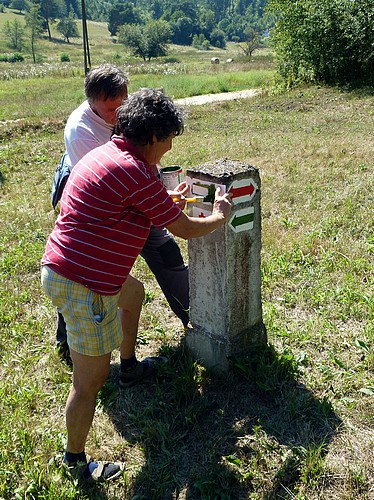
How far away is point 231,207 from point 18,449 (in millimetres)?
1708

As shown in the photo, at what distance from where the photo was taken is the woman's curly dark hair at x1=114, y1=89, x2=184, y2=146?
211cm

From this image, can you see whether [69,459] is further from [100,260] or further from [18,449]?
[100,260]

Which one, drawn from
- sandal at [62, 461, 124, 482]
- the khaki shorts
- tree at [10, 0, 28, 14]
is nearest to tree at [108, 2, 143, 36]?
tree at [10, 0, 28, 14]

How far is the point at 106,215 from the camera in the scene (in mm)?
2084

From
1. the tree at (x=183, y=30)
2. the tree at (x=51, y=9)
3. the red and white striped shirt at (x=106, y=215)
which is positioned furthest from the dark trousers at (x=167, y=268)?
the tree at (x=183, y=30)

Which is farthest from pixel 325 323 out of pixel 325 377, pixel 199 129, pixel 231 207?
pixel 199 129

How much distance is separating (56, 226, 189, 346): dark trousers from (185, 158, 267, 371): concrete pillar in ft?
1.07

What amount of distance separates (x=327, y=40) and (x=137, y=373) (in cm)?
1817

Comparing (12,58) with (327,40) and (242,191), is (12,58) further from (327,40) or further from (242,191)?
(242,191)

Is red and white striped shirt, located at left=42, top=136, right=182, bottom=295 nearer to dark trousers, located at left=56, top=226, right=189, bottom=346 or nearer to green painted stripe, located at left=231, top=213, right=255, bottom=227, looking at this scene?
green painted stripe, located at left=231, top=213, right=255, bottom=227

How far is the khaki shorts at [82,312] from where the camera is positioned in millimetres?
2139

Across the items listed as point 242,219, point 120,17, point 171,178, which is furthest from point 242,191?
point 120,17

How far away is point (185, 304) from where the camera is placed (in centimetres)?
343

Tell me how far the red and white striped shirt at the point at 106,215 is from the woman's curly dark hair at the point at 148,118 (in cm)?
7
